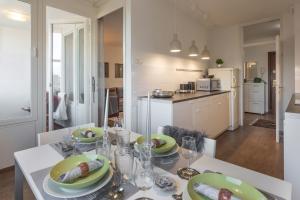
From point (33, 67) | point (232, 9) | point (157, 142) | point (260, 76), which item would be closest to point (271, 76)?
point (260, 76)

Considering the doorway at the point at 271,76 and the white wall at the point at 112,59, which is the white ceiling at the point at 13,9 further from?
the doorway at the point at 271,76

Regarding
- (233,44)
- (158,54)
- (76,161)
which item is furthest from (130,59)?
(233,44)

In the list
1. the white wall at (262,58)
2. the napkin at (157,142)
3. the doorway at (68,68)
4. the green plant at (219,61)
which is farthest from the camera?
the white wall at (262,58)

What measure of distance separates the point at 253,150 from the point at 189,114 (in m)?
1.36

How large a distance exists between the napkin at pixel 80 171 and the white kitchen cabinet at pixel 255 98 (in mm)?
6686

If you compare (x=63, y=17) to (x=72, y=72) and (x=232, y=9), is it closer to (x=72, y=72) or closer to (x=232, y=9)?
(x=72, y=72)

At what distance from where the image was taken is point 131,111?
9.30ft

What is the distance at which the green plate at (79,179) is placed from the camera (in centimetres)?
77

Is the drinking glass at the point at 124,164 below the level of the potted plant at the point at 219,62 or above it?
below

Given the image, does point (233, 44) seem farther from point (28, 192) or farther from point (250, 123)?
point (28, 192)

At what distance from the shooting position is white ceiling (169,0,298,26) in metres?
3.53

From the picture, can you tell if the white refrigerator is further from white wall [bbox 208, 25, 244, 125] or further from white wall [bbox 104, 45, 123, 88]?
white wall [bbox 104, 45, 123, 88]

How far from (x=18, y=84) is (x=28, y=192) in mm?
1402

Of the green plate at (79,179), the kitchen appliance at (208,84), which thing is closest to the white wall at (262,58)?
the kitchen appliance at (208,84)
